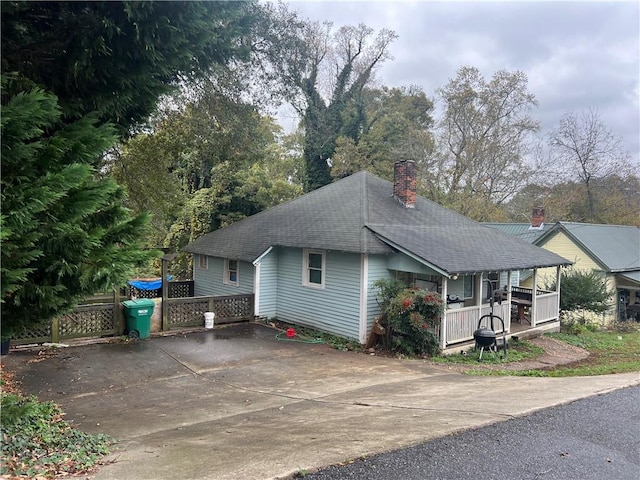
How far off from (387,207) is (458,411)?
1104cm

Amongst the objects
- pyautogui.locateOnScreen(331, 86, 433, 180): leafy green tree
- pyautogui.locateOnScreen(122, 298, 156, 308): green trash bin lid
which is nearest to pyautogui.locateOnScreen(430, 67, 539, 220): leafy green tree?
pyautogui.locateOnScreen(331, 86, 433, 180): leafy green tree

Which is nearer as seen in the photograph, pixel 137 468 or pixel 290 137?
pixel 137 468

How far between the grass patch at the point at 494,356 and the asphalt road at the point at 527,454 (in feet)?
19.4

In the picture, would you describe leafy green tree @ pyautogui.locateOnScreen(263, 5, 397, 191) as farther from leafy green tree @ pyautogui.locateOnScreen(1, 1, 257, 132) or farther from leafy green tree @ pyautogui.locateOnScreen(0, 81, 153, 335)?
leafy green tree @ pyautogui.locateOnScreen(0, 81, 153, 335)

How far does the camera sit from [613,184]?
3778 centimetres

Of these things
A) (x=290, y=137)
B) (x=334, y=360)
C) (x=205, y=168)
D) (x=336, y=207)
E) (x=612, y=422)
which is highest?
(x=290, y=137)

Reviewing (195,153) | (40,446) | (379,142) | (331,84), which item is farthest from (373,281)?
(331,84)

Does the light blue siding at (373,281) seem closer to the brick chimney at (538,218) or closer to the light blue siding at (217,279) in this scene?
the light blue siding at (217,279)

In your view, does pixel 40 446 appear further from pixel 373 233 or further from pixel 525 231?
pixel 525 231

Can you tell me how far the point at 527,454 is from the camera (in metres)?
4.33

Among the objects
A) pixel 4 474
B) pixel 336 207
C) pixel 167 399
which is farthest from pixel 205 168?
pixel 4 474

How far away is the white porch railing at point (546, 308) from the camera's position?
15562 millimetres

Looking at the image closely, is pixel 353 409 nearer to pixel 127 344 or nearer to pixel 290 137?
pixel 127 344

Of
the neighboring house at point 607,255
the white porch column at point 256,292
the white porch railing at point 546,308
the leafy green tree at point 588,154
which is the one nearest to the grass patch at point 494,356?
the white porch railing at point 546,308
